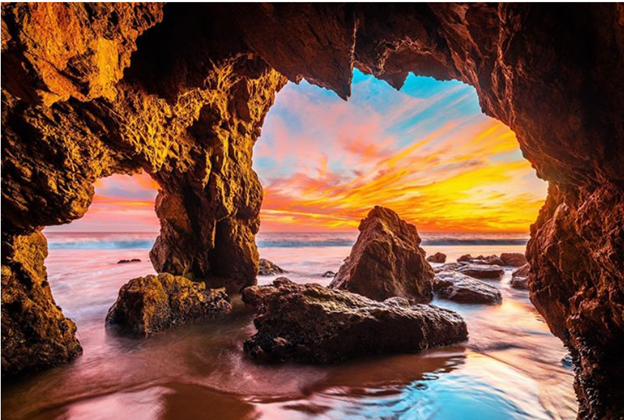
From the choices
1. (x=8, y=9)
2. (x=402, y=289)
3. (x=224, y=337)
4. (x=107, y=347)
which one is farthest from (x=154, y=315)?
(x=402, y=289)


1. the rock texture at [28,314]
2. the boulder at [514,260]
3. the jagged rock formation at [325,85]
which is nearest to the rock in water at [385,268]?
the jagged rock formation at [325,85]

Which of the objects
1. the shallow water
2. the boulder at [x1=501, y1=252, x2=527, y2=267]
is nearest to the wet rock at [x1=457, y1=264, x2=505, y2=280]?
the boulder at [x1=501, y1=252, x2=527, y2=267]

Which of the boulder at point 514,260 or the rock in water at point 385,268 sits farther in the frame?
the boulder at point 514,260

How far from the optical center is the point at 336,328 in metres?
5.73

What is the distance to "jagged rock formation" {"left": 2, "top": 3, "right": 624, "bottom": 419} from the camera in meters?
2.63

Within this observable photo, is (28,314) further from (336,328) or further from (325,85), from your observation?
(325,85)

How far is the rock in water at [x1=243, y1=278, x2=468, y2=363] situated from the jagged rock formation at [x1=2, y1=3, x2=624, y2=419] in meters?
2.22

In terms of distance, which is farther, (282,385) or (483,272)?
(483,272)

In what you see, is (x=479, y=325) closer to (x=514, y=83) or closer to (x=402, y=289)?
(x=402, y=289)

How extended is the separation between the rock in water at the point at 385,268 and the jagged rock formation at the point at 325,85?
201 inches

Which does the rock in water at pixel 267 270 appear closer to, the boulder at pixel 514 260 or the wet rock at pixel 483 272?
the wet rock at pixel 483 272

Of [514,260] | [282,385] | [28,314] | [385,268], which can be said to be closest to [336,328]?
[282,385]

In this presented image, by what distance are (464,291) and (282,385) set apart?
913cm

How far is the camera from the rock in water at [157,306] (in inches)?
285
